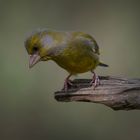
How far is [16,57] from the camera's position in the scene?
21.9ft

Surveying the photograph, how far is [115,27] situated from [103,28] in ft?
0.44

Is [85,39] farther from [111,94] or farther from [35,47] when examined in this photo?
[111,94]

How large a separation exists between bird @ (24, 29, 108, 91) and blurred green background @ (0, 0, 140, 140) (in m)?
1.71

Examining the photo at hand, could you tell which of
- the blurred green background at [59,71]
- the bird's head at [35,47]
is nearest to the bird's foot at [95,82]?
the bird's head at [35,47]

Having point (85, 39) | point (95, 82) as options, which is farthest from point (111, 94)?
point (85, 39)

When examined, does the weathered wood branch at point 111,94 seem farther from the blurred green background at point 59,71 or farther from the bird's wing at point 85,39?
the blurred green background at point 59,71

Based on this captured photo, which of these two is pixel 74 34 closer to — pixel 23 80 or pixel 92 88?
pixel 92 88

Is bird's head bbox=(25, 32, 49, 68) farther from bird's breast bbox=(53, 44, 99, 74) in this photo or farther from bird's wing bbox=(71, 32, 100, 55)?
bird's wing bbox=(71, 32, 100, 55)

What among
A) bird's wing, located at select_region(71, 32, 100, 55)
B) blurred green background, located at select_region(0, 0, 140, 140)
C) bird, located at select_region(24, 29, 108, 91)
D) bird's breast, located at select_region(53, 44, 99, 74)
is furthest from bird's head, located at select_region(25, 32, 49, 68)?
blurred green background, located at select_region(0, 0, 140, 140)

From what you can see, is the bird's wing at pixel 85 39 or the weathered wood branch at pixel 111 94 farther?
the bird's wing at pixel 85 39

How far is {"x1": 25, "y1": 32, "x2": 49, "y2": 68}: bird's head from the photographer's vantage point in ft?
12.1

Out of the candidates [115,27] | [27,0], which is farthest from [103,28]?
[27,0]

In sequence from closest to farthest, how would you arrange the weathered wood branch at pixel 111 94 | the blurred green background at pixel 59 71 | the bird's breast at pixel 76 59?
the weathered wood branch at pixel 111 94, the bird's breast at pixel 76 59, the blurred green background at pixel 59 71

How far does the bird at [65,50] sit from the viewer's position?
147 inches
